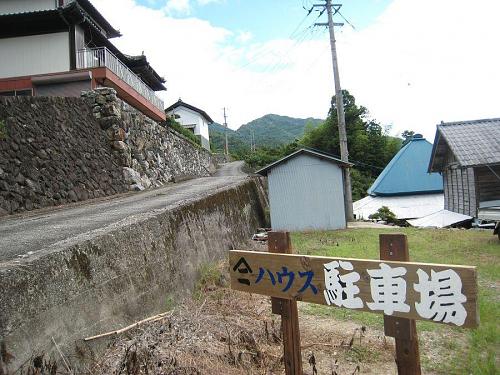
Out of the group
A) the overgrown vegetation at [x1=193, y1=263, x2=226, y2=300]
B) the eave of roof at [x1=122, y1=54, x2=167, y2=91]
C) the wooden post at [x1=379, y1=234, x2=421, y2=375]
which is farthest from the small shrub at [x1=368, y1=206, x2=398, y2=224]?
the wooden post at [x1=379, y1=234, x2=421, y2=375]

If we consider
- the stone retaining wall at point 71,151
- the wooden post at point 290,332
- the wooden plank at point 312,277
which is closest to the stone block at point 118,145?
the stone retaining wall at point 71,151

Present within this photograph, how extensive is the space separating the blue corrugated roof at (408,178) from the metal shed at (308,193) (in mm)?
8561

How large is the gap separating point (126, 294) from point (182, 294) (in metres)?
1.33

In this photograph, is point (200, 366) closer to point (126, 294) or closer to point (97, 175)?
point (126, 294)

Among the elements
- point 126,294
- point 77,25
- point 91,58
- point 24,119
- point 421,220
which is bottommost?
point 421,220

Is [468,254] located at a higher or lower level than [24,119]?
lower

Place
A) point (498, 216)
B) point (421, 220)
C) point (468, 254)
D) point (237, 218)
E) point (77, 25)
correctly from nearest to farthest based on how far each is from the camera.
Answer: point (468, 254) → point (498, 216) → point (237, 218) → point (77, 25) → point (421, 220)

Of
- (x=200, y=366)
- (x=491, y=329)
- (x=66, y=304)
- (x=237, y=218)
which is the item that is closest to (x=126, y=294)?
(x=66, y=304)

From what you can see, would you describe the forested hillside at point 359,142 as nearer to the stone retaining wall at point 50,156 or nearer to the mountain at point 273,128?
the stone retaining wall at point 50,156

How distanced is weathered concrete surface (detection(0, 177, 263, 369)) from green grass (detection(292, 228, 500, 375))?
217cm

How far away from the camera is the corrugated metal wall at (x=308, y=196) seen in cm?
1417

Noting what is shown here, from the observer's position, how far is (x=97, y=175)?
37.6 ft

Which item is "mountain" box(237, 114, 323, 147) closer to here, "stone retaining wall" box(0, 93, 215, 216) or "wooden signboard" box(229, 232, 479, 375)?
"stone retaining wall" box(0, 93, 215, 216)

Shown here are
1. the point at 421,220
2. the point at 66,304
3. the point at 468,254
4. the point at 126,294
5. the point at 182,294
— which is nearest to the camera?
the point at 66,304
